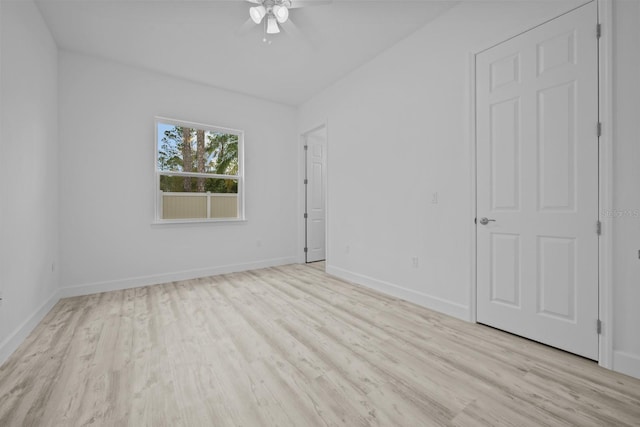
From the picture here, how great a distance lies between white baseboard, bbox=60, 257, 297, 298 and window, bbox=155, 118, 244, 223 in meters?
0.80

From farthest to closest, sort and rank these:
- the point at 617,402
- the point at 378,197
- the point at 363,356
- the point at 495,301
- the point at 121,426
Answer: the point at 378,197 < the point at 495,301 < the point at 363,356 < the point at 617,402 < the point at 121,426

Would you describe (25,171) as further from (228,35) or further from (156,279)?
(228,35)

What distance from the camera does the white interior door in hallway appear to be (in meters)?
5.28

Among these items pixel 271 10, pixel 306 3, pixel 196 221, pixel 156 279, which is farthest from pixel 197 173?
pixel 306 3

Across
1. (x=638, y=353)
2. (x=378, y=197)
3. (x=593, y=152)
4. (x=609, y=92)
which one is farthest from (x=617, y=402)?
(x=378, y=197)

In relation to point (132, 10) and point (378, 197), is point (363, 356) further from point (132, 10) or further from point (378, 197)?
point (132, 10)

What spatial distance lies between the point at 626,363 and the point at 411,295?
162 centimetres

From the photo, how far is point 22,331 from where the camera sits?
2.19m

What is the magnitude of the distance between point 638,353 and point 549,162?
134cm

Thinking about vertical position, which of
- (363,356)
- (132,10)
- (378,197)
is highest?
(132,10)

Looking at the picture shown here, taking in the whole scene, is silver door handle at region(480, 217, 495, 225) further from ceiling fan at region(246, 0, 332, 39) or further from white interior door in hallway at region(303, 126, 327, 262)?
white interior door in hallway at region(303, 126, 327, 262)

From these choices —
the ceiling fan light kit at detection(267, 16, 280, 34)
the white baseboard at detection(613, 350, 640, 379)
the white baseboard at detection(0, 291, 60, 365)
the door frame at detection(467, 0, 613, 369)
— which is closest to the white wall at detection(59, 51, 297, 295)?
the white baseboard at detection(0, 291, 60, 365)

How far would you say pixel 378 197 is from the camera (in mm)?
3492

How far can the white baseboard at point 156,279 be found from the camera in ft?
11.0
